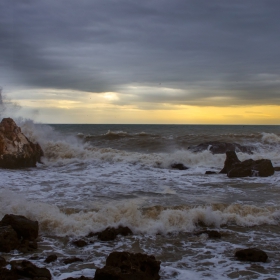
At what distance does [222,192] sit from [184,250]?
5517mm

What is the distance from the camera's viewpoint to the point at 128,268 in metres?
5.50

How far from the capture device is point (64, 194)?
36.8 ft

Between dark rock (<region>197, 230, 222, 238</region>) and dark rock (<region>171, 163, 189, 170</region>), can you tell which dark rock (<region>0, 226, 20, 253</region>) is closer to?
dark rock (<region>197, 230, 222, 238</region>)

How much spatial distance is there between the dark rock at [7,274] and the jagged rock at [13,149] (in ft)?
37.0

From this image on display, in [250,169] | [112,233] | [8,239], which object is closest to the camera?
[8,239]

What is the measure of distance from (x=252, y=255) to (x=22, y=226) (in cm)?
426

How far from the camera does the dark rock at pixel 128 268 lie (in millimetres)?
5199

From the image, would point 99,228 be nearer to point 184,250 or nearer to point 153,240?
point 153,240

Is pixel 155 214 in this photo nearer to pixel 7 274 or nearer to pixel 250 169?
pixel 7 274

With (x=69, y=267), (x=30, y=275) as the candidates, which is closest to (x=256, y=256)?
(x=69, y=267)

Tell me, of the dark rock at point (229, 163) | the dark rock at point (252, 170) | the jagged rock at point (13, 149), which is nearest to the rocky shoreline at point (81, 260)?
the dark rock at point (252, 170)

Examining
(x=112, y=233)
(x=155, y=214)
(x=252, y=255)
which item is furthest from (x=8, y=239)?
(x=252, y=255)

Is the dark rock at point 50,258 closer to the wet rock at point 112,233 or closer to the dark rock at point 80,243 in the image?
the dark rock at point 80,243

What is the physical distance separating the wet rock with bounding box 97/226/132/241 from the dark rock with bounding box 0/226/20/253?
1.61 meters
